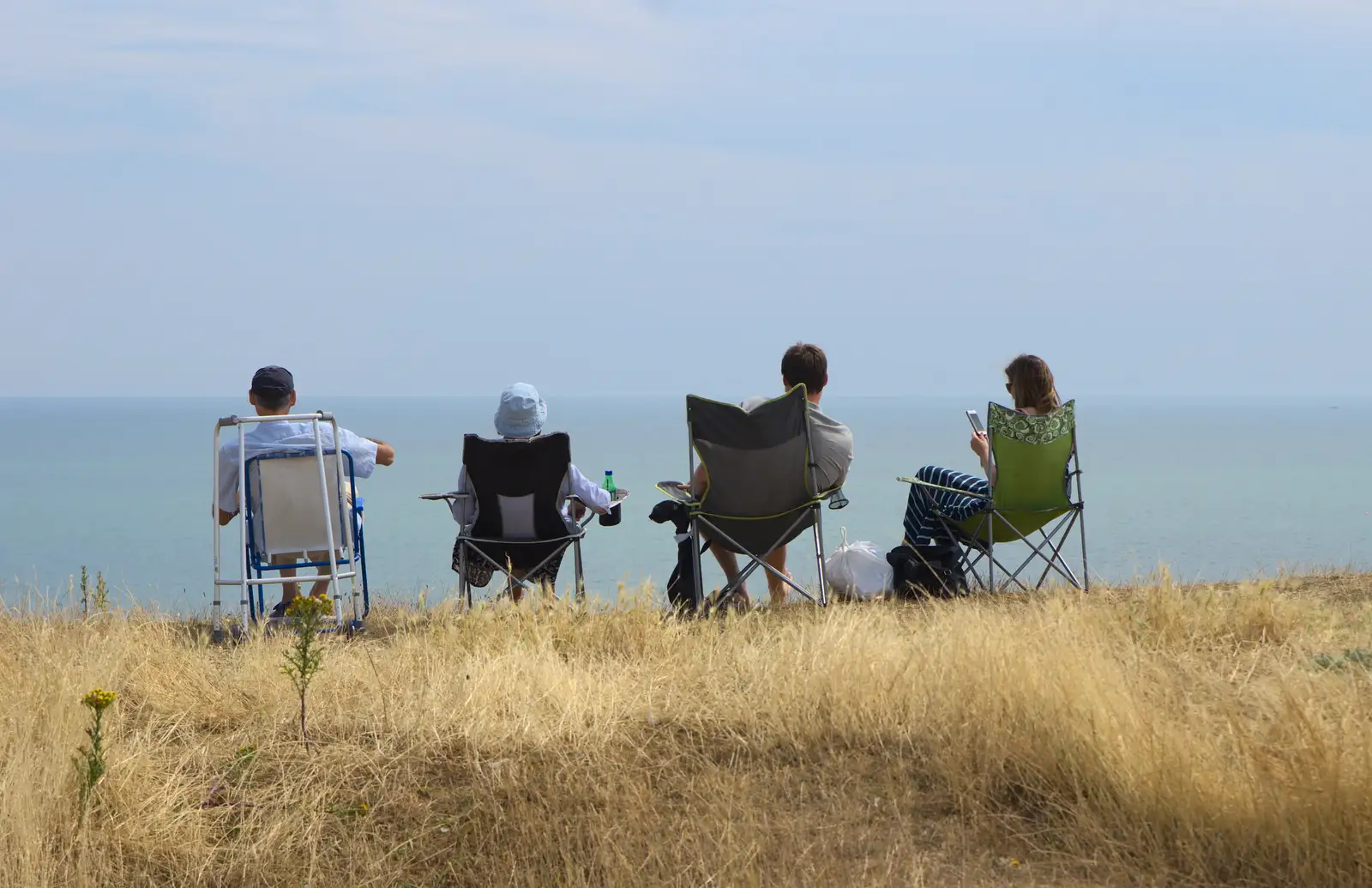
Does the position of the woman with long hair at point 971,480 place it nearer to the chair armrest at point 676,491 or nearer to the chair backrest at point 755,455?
the chair backrest at point 755,455

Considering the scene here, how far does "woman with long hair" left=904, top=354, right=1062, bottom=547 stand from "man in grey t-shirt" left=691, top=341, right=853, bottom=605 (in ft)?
1.41

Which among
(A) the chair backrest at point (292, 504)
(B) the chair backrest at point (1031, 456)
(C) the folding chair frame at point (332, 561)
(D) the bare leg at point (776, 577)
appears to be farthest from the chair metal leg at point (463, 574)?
(B) the chair backrest at point (1031, 456)

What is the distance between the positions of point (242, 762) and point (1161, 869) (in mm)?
2097

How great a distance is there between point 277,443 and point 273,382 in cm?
24

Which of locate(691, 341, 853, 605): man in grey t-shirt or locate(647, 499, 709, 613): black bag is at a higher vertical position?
locate(691, 341, 853, 605): man in grey t-shirt

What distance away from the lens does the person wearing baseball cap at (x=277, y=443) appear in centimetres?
534

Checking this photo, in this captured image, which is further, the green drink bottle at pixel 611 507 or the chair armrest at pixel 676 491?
the green drink bottle at pixel 611 507

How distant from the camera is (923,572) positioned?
18.5ft

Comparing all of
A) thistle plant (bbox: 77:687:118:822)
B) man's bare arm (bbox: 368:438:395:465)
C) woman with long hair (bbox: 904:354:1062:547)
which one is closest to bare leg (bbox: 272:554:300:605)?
man's bare arm (bbox: 368:438:395:465)

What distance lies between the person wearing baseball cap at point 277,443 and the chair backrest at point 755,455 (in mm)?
1259

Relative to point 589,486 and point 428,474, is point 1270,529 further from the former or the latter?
point 428,474

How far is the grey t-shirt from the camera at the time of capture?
18.0 feet

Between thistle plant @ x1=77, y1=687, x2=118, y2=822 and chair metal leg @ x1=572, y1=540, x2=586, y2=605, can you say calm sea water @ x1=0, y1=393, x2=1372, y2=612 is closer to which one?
chair metal leg @ x1=572, y1=540, x2=586, y2=605

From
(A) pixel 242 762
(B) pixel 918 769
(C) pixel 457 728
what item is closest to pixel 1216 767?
(B) pixel 918 769
